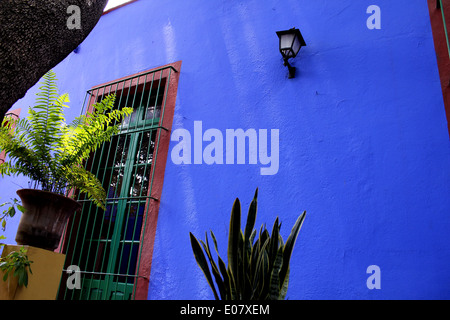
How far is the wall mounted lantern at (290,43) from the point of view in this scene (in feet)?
9.97

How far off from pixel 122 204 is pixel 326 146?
2.14m

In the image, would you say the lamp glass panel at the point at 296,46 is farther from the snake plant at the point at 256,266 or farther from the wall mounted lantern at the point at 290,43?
the snake plant at the point at 256,266

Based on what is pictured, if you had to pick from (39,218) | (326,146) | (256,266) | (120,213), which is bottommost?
(256,266)

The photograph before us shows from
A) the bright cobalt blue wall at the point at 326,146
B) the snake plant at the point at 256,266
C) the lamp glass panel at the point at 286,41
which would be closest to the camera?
the snake plant at the point at 256,266

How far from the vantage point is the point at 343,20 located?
3.15 meters

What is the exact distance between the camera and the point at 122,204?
3.72 m

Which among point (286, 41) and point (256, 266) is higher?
point (286, 41)

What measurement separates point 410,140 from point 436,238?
27.5 inches

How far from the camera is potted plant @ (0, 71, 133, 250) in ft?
8.59

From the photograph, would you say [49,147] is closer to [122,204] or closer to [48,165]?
[48,165]

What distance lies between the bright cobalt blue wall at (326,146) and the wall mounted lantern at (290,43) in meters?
0.10

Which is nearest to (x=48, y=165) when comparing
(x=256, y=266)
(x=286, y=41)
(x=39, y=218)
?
(x=39, y=218)

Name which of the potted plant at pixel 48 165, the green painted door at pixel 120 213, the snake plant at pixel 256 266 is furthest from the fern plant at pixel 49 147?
the snake plant at pixel 256 266

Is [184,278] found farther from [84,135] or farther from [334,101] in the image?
[334,101]
